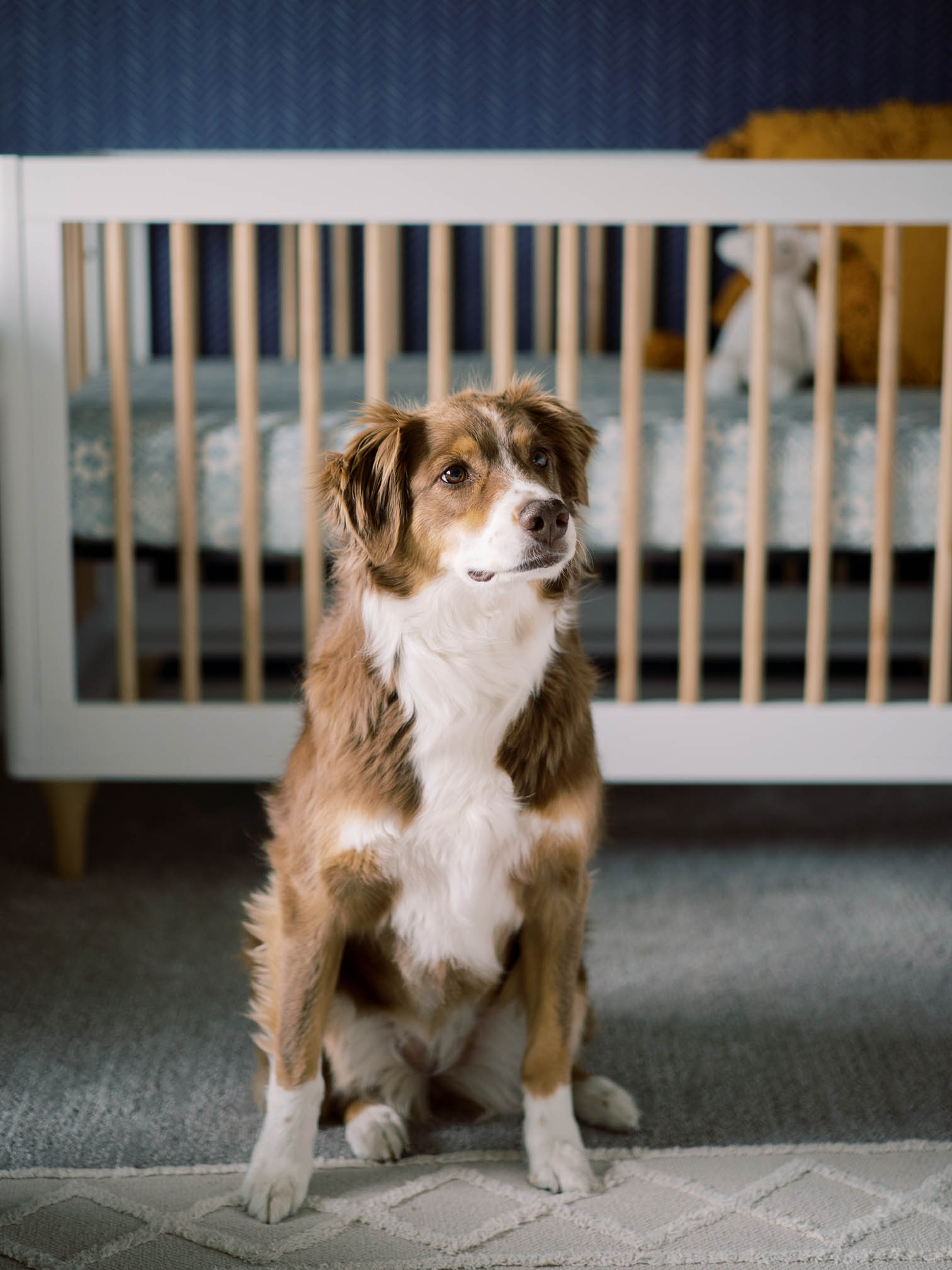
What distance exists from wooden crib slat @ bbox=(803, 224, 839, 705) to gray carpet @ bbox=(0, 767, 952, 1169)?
35 cm

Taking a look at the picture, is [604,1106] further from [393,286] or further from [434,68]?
[434,68]

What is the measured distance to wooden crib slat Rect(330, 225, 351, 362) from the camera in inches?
124

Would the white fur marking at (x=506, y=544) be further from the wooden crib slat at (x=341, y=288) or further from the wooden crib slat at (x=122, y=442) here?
the wooden crib slat at (x=341, y=288)

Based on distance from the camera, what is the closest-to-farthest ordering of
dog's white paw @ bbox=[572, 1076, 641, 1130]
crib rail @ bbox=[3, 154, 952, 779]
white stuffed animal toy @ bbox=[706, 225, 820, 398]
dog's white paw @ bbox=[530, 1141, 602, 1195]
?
dog's white paw @ bbox=[530, 1141, 602, 1195] → dog's white paw @ bbox=[572, 1076, 641, 1130] → crib rail @ bbox=[3, 154, 952, 779] → white stuffed animal toy @ bbox=[706, 225, 820, 398]

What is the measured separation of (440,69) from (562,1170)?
8.78ft

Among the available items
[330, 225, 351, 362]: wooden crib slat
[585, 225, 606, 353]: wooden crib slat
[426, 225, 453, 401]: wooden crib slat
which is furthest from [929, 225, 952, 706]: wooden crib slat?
[330, 225, 351, 362]: wooden crib slat

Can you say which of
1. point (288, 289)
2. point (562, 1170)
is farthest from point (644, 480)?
point (288, 289)

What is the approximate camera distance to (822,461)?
68.9 inches

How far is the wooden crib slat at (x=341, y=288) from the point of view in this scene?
10.3 feet

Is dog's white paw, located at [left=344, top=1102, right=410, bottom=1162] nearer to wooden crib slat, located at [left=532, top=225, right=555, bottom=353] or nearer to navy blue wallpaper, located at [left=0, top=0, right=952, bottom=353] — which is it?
wooden crib slat, located at [left=532, top=225, right=555, bottom=353]

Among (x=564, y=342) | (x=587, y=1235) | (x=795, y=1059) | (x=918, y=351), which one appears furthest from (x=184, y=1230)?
(x=918, y=351)

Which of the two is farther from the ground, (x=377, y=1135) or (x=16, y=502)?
(x=16, y=502)

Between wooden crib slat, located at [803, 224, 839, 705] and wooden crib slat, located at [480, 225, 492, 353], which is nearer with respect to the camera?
wooden crib slat, located at [803, 224, 839, 705]

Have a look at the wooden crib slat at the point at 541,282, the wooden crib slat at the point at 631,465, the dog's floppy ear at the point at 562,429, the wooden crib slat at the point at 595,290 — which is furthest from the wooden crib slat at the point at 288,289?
the dog's floppy ear at the point at 562,429
